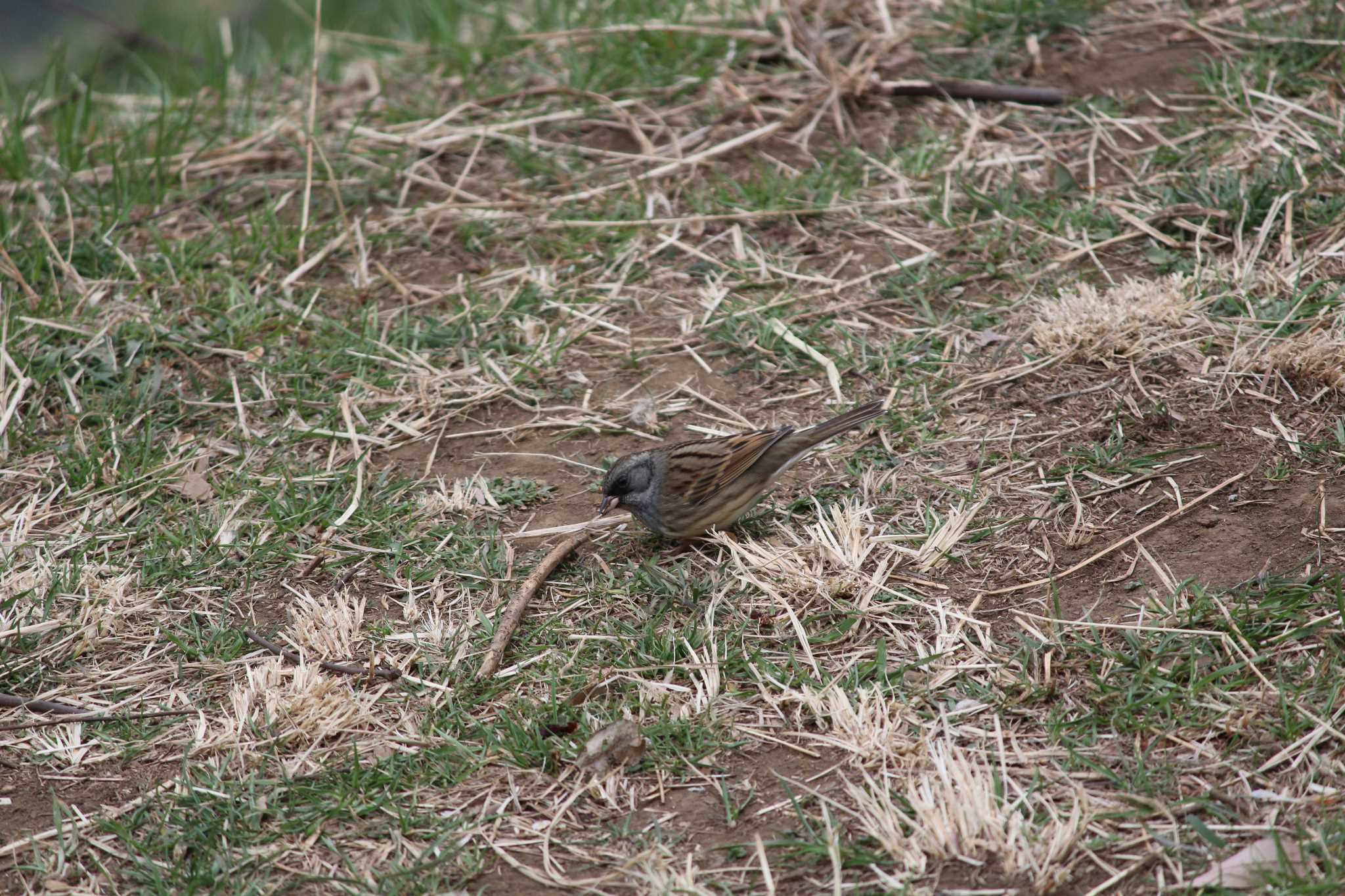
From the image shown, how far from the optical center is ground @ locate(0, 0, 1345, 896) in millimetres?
3404

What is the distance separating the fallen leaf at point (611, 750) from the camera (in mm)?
3588

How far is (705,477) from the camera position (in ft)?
14.8

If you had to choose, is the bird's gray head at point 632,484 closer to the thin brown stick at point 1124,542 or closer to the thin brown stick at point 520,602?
the thin brown stick at point 520,602

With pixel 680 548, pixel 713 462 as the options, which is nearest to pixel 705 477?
pixel 713 462

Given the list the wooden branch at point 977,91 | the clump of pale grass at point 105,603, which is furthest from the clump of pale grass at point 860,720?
the wooden branch at point 977,91

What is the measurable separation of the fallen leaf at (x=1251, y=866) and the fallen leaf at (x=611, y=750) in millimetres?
1496

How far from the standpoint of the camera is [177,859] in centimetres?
340

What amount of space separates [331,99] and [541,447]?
3780 mm

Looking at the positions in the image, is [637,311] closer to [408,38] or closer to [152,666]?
[152,666]

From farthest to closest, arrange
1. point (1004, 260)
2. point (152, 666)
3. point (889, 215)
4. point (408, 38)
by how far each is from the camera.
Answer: point (408, 38)
point (889, 215)
point (1004, 260)
point (152, 666)

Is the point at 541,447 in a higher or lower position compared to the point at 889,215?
lower

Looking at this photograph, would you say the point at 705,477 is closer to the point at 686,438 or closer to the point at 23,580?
the point at 686,438

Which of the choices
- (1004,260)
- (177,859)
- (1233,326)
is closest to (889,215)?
(1004,260)

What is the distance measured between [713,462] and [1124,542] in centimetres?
145
